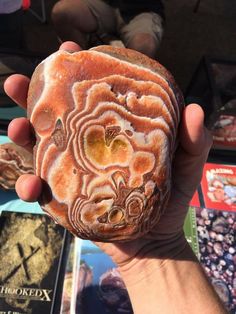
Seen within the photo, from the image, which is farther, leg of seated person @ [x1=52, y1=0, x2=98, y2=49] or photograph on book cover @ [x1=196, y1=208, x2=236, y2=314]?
leg of seated person @ [x1=52, y1=0, x2=98, y2=49]

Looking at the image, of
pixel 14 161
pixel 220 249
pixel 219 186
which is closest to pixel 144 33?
pixel 219 186

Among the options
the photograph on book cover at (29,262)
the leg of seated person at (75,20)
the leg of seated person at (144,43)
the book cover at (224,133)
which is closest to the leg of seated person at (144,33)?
the leg of seated person at (144,43)

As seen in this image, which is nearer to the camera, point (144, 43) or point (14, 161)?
point (14, 161)

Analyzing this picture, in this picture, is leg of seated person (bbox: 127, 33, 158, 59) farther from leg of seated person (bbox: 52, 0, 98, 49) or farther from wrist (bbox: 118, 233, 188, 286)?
wrist (bbox: 118, 233, 188, 286)

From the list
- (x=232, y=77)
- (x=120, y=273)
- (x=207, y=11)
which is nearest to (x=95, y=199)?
(x=120, y=273)

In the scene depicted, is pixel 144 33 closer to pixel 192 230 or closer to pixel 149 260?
pixel 192 230

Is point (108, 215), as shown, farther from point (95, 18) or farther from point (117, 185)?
point (95, 18)

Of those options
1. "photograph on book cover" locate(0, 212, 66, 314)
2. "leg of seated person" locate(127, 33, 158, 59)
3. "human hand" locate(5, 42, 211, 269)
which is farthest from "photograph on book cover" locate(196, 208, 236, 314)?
"leg of seated person" locate(127, 33, 158, 59)
